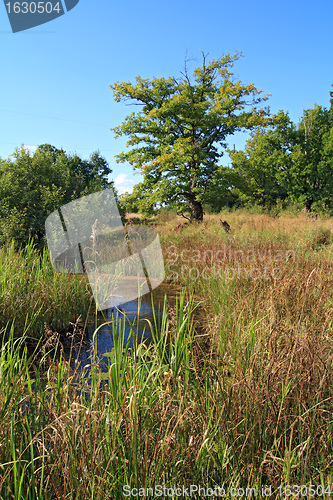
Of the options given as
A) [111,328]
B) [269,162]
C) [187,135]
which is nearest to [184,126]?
[187,135]

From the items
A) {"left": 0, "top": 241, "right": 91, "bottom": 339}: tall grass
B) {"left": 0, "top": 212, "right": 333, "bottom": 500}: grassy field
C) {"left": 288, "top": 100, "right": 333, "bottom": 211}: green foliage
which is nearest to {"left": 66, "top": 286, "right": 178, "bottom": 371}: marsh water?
{"left": 0, "top": 241, "right": 91, "bottom": 339}: tall grass

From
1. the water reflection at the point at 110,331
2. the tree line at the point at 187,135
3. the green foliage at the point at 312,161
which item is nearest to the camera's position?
the water reflection at the point at 110,331

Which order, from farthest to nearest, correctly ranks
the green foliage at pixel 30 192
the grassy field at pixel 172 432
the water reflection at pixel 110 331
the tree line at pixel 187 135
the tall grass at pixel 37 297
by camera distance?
the tree line at pixel 187 135 → the green foliage at pixel 30 192 → the tall grass at pixel 37 297 → the water reflection at pixel 110 331 → the grassy field at pixel 172 432

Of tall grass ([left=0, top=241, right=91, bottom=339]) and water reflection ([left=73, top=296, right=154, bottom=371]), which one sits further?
tall grass ([left=0, top=241, right=91, bottom=339])

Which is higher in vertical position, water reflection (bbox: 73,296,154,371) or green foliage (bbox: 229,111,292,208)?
green foliage (bbox: 229,111,292,208)

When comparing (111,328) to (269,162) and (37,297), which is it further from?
(269,162)

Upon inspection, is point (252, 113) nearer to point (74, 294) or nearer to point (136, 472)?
point (74, 294)

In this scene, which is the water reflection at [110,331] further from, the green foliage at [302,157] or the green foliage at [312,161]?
the green foliage at [312,161]

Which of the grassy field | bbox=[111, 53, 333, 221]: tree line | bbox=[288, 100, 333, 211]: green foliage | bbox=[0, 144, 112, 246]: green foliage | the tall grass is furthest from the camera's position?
bbox=[288, 100, 333, 211]: green foliage

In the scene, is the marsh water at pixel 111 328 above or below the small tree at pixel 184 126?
below

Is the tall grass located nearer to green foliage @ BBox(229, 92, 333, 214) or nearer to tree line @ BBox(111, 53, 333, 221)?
tree line @ BBox(111, 53, 333, 221)

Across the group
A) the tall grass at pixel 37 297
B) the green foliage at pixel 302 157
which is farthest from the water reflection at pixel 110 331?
the green foliage at pixel 302 157

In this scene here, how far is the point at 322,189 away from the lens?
968 inches

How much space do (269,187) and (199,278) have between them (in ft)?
85.2
